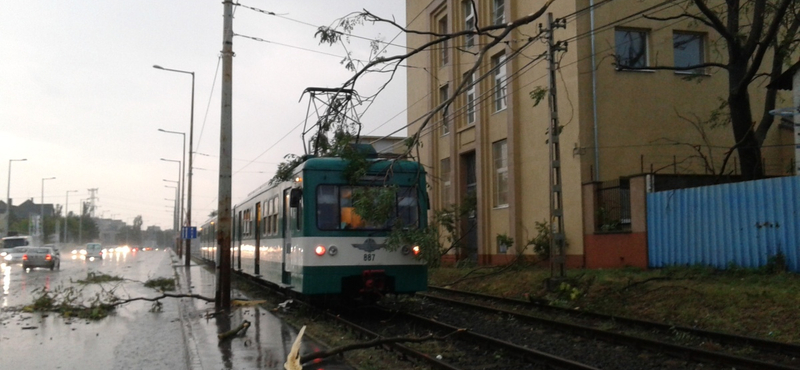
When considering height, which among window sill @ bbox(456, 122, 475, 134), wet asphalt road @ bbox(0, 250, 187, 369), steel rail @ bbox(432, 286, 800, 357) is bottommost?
wet asphalt road @ bbox(0, 250, 187, 369)

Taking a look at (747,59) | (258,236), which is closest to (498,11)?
(747,59)

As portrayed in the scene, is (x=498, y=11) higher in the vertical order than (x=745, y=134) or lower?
higher

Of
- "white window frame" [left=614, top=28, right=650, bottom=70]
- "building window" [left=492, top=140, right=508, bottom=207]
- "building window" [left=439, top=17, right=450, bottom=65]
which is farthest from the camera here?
"building window" [left=439, top=17, right=450, bottom=65]

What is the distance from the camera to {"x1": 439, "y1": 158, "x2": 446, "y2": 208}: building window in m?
29.6

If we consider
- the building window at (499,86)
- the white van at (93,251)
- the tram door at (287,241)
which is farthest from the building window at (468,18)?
the white van at (93,251)

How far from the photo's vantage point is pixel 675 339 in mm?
10570

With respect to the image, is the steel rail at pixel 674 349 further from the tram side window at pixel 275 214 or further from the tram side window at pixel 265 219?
the tram side window at pixel 265 219

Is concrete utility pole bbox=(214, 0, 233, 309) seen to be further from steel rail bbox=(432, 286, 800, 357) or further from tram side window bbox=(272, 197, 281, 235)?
steel rail bbox=(432, 286, 800, 357)

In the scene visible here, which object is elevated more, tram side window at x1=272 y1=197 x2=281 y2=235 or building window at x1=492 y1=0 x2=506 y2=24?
building window at x1=492 y1=0 x2=506 y2=24

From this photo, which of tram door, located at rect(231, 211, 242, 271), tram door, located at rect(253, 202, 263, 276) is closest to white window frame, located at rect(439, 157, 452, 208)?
tram door, located at rect(231, 211, 242, 271)

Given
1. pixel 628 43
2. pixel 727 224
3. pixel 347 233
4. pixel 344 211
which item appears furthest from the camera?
pixel 628 43

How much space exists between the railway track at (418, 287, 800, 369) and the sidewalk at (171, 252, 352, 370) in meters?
3.90

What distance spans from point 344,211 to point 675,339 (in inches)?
221

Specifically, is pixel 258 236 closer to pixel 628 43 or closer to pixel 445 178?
pixel 628 43
